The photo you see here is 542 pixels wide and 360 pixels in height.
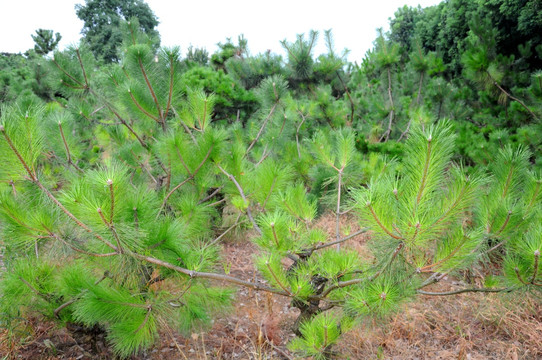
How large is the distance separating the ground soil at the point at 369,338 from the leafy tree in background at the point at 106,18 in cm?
2008

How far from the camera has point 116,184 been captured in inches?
51.7

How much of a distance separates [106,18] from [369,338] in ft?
80.3

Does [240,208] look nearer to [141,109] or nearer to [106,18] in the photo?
[141,109]

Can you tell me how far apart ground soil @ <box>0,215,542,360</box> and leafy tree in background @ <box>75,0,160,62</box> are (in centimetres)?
2008

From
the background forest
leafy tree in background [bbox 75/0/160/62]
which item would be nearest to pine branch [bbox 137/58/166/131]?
the background forest

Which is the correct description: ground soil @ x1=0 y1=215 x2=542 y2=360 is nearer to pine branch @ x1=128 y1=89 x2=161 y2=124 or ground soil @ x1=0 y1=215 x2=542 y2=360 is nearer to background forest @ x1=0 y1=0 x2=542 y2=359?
background forest @ x1=0 y1=0 x2=542 y2=359

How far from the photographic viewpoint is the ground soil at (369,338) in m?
2.14

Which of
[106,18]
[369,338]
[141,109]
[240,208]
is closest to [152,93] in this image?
[141,109]

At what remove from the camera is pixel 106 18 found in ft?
70.2

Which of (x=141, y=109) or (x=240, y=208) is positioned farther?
(x=141, y=109)

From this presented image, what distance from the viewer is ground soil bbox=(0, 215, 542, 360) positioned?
2.14 m

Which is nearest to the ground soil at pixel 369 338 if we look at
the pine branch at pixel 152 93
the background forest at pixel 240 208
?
the background forest at pixel 240 208

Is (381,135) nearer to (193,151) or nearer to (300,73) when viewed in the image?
(300,73)

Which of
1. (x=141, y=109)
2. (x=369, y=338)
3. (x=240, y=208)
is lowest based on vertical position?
(x=369, y=338)
